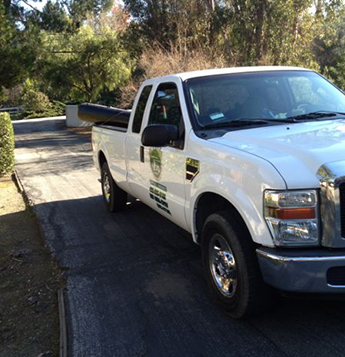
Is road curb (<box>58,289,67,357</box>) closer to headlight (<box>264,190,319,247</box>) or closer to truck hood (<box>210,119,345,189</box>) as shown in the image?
headlight (<box>264,190,319,247</box>)

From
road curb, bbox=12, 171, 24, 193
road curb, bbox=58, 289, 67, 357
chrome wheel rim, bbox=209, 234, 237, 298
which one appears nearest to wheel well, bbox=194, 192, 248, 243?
chrome wheel rim, bbox=209, 234, 237, 298

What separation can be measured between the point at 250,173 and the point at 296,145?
1.40 ft

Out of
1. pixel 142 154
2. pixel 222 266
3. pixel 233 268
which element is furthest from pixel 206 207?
pixel 142 154

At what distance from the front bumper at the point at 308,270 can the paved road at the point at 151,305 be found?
501mm

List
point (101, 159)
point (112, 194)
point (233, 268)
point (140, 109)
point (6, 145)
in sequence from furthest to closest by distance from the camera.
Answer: point (6, 145) → point (101, 159) → point (112, 194) → point (140, 109) → point (233, 268)

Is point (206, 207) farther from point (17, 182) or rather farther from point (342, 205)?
point (17, 182)

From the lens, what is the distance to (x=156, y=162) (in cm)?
475

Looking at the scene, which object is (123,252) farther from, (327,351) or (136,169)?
(327,351)

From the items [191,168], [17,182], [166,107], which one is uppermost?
[166,107]

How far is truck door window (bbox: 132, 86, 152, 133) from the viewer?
5.39 meters

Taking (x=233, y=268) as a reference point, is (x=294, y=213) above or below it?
above

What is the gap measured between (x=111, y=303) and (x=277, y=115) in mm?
2371

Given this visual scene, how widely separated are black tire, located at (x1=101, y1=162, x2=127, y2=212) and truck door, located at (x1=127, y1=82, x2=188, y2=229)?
4.69 feet

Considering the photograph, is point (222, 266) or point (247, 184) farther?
point (222, 266)
